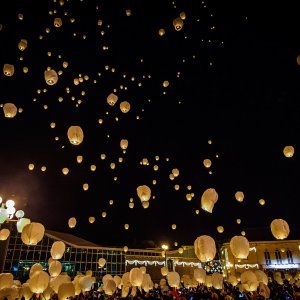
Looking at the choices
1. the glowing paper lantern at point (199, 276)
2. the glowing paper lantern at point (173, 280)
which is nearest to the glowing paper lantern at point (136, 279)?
the glowing paper lantern at point (173, 280)

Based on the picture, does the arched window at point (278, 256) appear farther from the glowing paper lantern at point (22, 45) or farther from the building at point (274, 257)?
the glowing paper lantern at point (22, 45)

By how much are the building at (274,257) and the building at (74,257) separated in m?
10.0

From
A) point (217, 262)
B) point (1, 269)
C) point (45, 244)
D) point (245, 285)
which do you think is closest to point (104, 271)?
point (45, 244)

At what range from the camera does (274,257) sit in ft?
98.7

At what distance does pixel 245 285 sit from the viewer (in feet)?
24.0

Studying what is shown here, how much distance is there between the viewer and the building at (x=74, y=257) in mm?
17625

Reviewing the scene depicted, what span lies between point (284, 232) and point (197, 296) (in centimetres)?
327

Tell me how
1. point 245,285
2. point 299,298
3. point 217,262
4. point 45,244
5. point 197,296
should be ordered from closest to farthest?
point 299,298 < point 245,285 < point 197,296 < point 45,244 < point 217,262

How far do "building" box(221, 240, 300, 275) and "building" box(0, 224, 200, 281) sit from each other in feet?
32.8

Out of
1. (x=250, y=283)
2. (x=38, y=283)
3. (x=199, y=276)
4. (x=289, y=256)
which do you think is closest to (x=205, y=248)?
(x=250, y=283)

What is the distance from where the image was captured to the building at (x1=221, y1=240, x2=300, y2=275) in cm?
2919

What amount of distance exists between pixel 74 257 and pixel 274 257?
20.9m

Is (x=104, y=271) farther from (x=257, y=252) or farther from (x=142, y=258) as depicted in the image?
(x=257, y=252)

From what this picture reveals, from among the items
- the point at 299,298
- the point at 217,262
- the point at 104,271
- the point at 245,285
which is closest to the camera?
the point at 299,298
